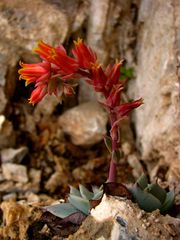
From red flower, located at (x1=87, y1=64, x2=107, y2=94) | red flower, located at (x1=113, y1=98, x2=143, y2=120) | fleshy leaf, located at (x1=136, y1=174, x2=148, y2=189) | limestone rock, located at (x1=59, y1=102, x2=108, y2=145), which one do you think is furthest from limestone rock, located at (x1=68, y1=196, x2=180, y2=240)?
limestone rock, located at (x1=59, y1=102, x2=108, y2=145)

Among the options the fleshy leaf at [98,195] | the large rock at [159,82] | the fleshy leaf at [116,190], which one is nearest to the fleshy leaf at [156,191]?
the fleshy leaf at [116,190]

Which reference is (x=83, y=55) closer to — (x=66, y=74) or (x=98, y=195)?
(x=66, y=74)

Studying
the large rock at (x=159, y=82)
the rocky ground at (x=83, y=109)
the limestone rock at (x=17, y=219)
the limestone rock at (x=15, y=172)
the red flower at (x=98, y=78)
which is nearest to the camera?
the red flower at (x=98, y=78)

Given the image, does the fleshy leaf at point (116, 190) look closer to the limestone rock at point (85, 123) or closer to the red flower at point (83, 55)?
the red flower at point (83, 55)

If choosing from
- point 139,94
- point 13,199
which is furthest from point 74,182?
point 139,94

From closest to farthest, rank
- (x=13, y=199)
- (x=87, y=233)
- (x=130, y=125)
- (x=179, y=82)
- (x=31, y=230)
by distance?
(x=87, y=233)
(x=31, y=230)
(x=179, y=82)
(x=13, y=199)
(x=130, y=125)

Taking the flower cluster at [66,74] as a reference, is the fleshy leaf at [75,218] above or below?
below

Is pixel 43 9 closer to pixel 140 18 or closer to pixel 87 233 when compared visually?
pixel 140 18
